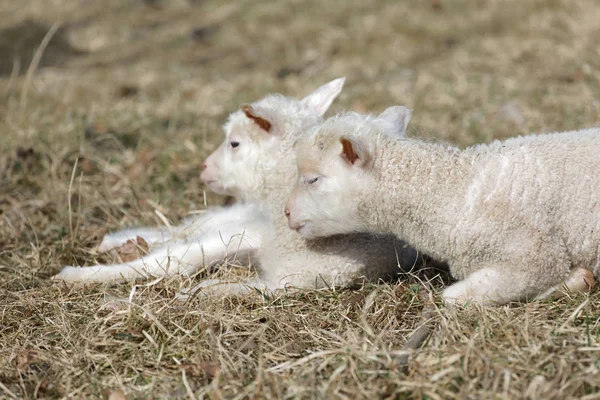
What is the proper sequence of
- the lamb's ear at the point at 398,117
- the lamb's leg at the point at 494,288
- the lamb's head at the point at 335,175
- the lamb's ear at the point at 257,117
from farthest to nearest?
the lamb's ear at the point at 257,117, the lamb's ear at the point at 398,117, the lamb's head at the point at 335,175, the lamb's leg at the point at 494,288

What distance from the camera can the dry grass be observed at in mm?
3119

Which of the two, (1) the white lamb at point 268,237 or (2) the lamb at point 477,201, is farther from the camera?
(1) the white lamb at point 268,237

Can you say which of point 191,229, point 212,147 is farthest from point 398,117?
point 212,147

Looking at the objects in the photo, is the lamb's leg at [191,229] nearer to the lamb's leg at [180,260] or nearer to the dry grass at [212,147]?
the dry grass at [212,147]

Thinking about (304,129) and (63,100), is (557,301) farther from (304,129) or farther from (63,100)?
(63,100)

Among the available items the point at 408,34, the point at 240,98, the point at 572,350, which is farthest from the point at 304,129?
the point at 408,34

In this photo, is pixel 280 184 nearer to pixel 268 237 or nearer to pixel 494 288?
pixel 268 237

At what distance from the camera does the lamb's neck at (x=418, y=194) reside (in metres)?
3.60

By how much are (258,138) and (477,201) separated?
1.43m

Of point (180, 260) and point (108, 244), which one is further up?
point (180, 260)

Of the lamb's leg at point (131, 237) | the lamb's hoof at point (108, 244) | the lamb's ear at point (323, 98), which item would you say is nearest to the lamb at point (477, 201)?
the lamb's ear at point (323, 98)

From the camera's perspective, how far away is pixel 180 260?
439 cm

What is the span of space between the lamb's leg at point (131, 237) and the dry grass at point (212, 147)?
0.34 ft

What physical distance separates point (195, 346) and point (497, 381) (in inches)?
53.1
